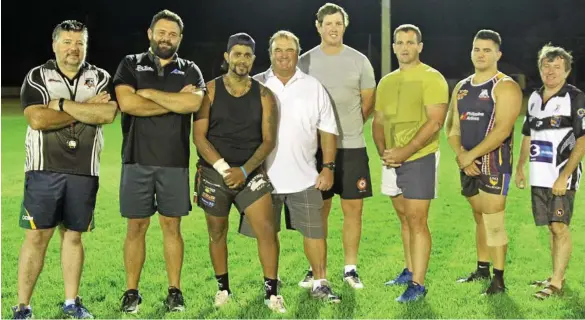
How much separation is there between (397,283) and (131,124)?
8.30 feet

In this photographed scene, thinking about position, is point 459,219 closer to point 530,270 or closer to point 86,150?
point 530,270

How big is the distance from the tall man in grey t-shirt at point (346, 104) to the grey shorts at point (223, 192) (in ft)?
3.15

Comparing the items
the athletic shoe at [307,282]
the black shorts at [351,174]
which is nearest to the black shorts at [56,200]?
the athletic shoe at [307,282]

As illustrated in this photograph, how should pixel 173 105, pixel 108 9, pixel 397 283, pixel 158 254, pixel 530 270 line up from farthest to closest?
pixel 108 9 → pixel 158 254 → pixel 530 270 → pixel 397 283 → pixel 173 105

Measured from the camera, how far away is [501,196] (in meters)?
5.88

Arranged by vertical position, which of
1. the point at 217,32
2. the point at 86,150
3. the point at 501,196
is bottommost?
the point at 501,196

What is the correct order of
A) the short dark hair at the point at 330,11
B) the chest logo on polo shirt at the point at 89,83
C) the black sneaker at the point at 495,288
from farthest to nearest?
the short dark hair at the point at 330,11, the black sneaker at the point at 495,288, the chest logo on polo shirt at the point at 89,83

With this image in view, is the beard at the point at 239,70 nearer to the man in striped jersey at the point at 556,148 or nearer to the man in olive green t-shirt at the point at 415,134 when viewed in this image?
the man in olive green t-shirt at the point at 415,134

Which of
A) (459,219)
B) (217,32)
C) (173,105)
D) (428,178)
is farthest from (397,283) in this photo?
(217,32)

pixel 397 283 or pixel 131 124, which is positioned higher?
pixel 131 124

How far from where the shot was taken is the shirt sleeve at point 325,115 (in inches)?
225

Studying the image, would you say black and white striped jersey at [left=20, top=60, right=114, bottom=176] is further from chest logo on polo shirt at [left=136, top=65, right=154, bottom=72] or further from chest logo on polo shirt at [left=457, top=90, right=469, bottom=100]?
chest logo on polo shirt at [left=457, top=90, right=469, bottom=100]

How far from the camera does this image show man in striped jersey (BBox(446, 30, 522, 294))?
5.71 m

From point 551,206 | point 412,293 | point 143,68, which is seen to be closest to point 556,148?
point 551,206
